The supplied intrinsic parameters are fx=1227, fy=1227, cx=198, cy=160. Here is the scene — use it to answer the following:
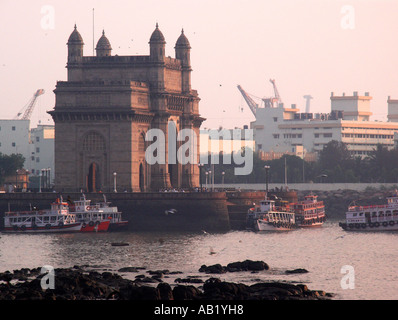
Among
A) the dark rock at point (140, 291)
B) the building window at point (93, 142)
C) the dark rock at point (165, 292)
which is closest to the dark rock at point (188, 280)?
the dark rock at point (140, 291)

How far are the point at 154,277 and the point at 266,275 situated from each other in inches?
399

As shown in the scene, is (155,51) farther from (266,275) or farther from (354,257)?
(266,275)

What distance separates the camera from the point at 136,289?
289 ft

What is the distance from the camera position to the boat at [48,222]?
508 feet

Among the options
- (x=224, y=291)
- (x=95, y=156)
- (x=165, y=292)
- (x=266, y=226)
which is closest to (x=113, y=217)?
(x=95, y=156)

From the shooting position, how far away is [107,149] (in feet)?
553

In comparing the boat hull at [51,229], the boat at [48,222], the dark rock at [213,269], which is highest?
the boat at [48,222]

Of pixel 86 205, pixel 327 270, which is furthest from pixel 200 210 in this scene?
pixel 327 270

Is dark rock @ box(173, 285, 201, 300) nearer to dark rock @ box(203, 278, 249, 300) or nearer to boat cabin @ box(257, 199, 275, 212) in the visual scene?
dark rock @ box(203, 278, 249, 300)

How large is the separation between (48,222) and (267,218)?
30.0 metres

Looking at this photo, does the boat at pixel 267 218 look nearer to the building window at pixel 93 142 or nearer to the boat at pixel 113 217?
the boat at pixel 113 217

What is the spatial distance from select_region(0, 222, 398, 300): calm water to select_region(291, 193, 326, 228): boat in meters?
13.2

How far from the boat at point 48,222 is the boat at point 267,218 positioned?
24650 millimetres
